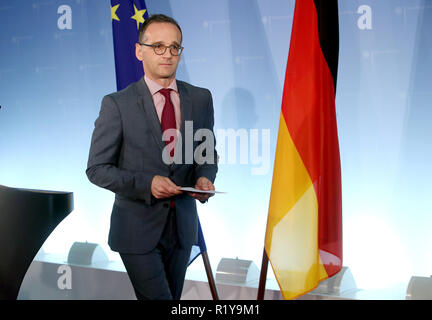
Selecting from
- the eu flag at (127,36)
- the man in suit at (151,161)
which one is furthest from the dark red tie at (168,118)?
the eu flag at (127,36)

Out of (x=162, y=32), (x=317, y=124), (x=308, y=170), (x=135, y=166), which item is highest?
(x=162, y=32)

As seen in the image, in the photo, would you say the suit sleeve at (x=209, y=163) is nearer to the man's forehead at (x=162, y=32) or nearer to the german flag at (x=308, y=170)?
the man's forehead at (x=162, y=32)

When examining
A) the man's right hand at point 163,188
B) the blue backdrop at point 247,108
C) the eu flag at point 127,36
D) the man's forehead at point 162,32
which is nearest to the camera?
the man's right hand at point 163,188

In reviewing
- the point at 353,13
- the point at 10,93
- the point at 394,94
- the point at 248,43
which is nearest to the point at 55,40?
the point at 10,93

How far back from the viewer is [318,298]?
305cm

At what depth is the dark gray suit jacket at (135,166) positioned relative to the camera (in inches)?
76.2

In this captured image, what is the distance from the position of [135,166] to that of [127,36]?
1.31 meters

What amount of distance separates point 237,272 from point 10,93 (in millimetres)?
2638

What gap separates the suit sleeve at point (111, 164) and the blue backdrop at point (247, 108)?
68.6 inches

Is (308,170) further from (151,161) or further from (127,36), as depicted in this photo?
(127,36)

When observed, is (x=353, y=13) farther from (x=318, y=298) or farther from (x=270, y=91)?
(x=318, y=298)

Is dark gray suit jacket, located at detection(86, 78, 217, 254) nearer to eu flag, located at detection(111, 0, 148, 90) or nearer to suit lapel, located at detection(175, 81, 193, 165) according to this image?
suit lapel, located at detection(175, 81, 193, 165)

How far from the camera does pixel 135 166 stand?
78.2 inches

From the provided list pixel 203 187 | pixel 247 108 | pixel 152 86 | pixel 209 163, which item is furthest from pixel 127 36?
pixel 203 187
